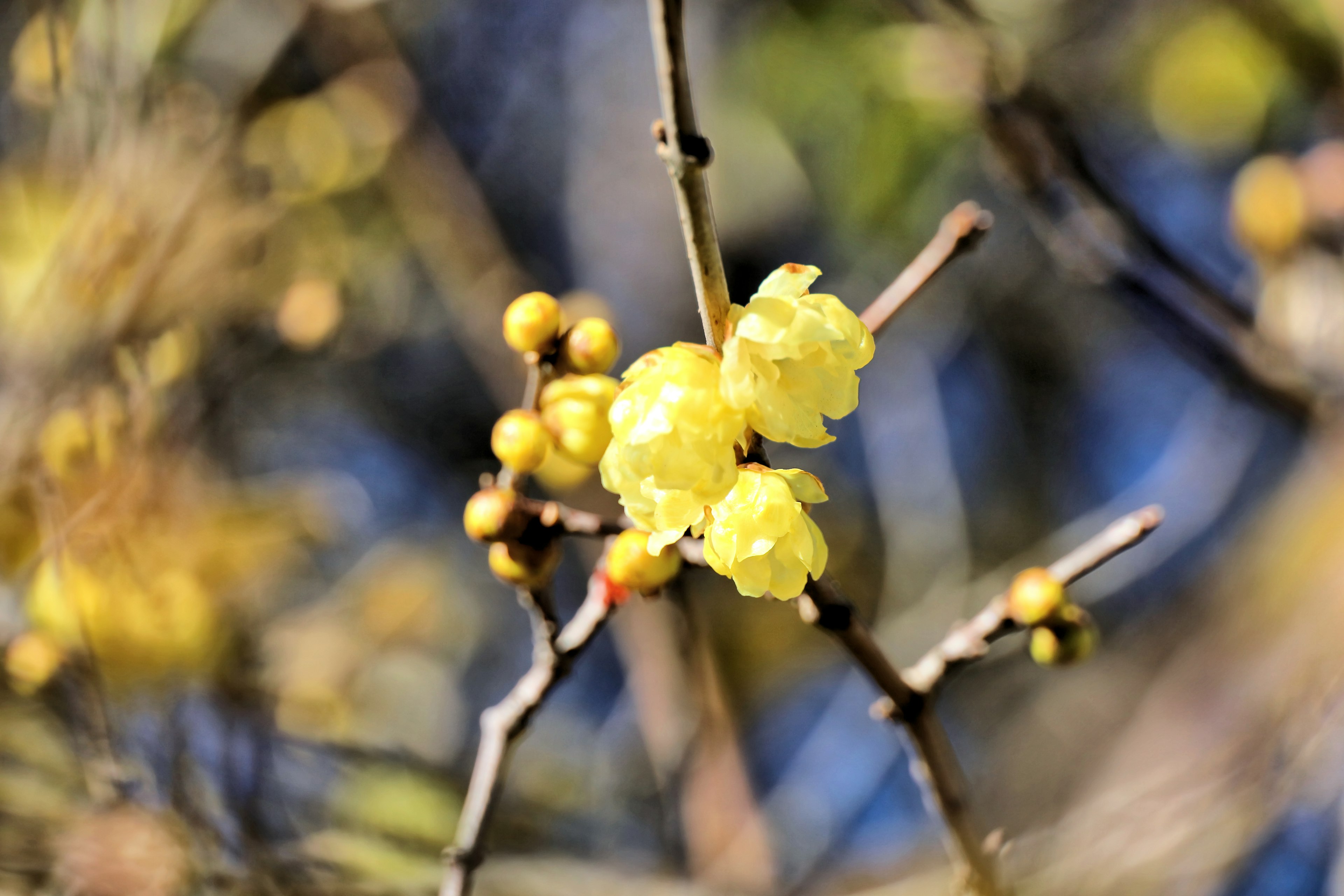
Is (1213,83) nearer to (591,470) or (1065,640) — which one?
(591,470)

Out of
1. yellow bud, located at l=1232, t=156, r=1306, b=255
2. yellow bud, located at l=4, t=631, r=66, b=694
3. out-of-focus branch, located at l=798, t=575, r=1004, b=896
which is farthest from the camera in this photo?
yellow bud, located at l=1232, t=156, r=1306, b=255

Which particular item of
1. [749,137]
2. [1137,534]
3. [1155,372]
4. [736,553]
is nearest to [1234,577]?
[1155,372]

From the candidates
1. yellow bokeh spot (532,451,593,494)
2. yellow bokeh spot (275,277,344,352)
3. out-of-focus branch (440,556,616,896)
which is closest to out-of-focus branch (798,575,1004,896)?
out-of-focus branch (440,556,616,896)

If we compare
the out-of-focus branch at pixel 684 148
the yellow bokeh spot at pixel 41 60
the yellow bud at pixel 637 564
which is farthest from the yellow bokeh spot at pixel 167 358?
the out-of-focus branch at pixel 684 148

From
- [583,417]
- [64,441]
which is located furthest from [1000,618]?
[64,441]

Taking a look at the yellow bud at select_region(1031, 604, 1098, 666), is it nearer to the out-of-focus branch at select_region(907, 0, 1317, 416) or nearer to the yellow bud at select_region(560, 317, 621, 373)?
the yellow bud at select_region(560, 317, 621, 373)

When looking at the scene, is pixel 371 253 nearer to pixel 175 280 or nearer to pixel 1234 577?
pixel 175 280

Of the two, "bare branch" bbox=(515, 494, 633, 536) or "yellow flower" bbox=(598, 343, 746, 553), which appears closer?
"yellow flower" bbox=(598, 343, 746, 553)

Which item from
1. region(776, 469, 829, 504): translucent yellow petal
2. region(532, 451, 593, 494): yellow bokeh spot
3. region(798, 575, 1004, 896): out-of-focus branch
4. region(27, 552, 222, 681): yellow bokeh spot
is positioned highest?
region(532, 451, 593, 494): yellow bokeh spot

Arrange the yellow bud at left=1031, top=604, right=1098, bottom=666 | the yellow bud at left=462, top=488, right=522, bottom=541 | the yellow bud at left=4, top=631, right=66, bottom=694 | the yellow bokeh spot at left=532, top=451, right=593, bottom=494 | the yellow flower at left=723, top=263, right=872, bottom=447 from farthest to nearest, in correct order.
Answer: the yellow bokeh spot at left=532, top=451, right=593, bottom=494 → the yellow bud at left=4, top=631, right=66, bottom=694 → the yellow bud at left=1031, top=604, right=1098, bottom=666 → the yellow bud at left=462, top=488, right=522, bottom=541 → the yellow flower at left=723, top=263, right=872, bottom=447
